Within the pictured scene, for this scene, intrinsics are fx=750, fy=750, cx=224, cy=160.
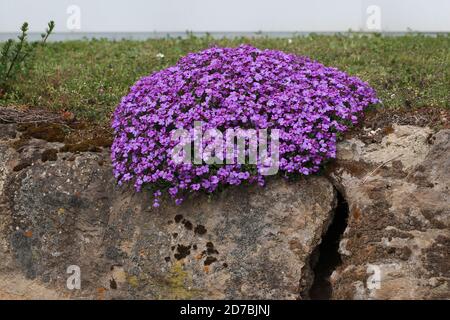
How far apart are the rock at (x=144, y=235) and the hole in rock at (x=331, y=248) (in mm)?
438

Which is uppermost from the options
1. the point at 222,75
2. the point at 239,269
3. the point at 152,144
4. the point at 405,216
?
the point at 222,75

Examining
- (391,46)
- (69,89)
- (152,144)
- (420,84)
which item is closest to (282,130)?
(152,144)

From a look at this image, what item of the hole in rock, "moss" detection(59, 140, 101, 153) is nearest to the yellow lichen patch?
the hole in rock

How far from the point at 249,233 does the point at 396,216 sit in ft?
4.46

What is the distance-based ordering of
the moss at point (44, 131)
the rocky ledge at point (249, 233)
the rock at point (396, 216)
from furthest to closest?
the moss at point (44, 131) < the rocky ledge at point (249, 233) < the rock at point (396, 216)

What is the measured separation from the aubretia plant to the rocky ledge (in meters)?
0.26

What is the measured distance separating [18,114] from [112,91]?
5.27 feet

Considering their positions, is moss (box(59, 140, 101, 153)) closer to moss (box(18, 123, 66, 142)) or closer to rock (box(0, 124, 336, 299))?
rock (box(0, 124, 336, 299))

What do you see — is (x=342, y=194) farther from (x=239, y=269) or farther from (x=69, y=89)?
(x=69, y=89)

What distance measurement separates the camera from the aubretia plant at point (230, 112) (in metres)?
7.00

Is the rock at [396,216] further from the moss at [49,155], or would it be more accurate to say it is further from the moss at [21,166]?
the moss at [21,166]

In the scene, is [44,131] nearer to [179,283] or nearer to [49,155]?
[49,155]

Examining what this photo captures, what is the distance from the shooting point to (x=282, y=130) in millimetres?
7062

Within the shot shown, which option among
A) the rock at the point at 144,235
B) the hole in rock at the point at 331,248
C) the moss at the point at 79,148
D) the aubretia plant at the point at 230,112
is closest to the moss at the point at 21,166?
the rock at the point at 144,235
